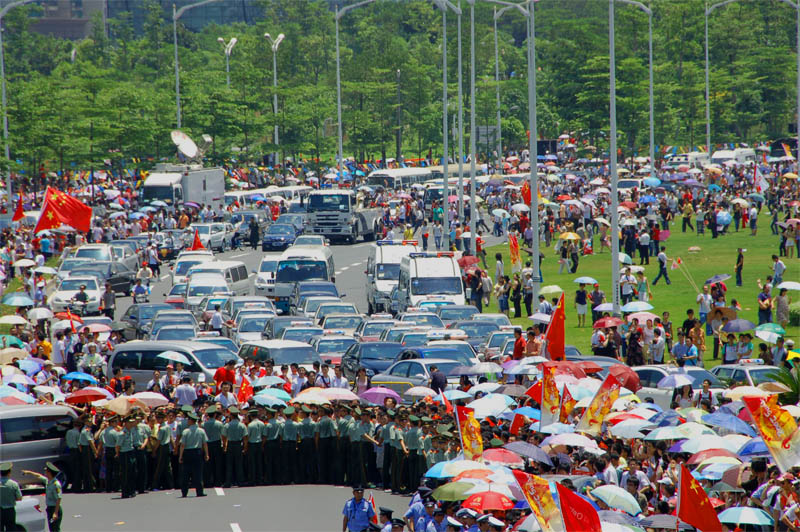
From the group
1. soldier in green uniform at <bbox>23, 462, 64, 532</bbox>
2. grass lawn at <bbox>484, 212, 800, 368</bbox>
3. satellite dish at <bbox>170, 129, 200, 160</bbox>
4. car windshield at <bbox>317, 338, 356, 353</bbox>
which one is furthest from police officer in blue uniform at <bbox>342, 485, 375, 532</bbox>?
satellite dish at <bbox>170, 129, 200, 160</bbox>

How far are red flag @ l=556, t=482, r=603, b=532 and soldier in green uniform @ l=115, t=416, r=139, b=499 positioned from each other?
10916mm

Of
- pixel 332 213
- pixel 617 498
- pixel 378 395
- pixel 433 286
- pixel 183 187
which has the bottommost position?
pixel 378 395

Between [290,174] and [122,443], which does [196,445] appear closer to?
[122,443]

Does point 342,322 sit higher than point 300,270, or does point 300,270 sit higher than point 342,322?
point 300,270

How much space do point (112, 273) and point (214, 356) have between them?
18.0 m

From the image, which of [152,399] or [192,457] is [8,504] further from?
[152,399]

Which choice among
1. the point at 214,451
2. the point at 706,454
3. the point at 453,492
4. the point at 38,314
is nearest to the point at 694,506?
the point at 453,492

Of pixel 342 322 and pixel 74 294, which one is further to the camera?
pixel 74 294

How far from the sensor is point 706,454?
50.5 feet

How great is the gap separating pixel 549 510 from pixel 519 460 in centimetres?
453

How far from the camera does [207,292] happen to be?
39125mm

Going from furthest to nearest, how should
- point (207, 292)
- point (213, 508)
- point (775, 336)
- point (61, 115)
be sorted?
point (61, 115) → point (207, 292) → point (775, 336) → point (213, 508)

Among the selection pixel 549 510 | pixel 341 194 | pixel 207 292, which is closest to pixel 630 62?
pixel 341 194

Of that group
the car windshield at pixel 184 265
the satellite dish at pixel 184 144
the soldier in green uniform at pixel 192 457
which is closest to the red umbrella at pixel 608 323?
the soldier in green uniform at pixel 192 457
